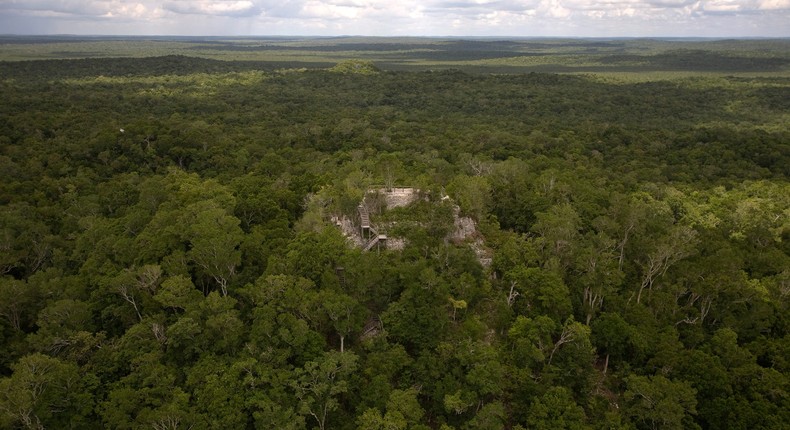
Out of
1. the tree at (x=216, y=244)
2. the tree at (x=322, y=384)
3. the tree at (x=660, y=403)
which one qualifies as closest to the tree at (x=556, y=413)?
the tree at (x=660, y=403)

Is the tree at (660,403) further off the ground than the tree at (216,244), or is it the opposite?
the tree at (216,244)

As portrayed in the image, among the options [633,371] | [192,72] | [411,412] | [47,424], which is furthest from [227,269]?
[192,72]

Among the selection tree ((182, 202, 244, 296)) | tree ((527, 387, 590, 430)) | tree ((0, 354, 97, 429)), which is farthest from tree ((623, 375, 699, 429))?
tree ((0, 354, 97, 429))

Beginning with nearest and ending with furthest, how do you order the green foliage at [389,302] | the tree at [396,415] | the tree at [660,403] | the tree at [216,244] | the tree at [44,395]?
the tree at [44,395] → the tree at [396,415] → the green foliage at [389,302] → the tree at [660,403] → the tree at [216,244]

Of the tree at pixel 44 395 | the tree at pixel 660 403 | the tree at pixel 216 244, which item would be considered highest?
the tree at pixel 216 244

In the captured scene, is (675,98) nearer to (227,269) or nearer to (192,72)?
(227,269)

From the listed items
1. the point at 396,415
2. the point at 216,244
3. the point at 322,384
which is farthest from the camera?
the point at 216,244

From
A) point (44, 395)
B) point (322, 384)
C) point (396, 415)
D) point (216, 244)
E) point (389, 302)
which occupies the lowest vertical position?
point (396, 415)

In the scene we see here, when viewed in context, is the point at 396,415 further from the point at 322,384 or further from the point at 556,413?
the point at 556,413

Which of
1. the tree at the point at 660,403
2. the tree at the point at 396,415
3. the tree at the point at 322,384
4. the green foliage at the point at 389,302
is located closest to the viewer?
the tree at the point at 396,415

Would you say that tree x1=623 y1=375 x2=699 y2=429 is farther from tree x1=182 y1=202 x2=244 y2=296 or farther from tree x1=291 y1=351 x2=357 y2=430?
tree x1=182 y1=202 x2=244 y2=296

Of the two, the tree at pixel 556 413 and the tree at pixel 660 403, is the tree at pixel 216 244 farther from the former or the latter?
the tree at pixel 660 403

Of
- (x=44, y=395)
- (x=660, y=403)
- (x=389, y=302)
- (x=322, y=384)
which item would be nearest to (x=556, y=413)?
(x=660, y=403)
